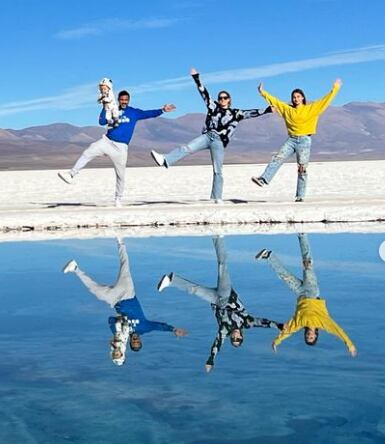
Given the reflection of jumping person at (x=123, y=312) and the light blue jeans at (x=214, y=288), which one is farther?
the light blue jeans at (x=214, y=288)

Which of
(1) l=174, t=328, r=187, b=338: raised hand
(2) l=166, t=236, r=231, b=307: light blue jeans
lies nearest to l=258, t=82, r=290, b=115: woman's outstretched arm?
(2) l=166, t=236, r=231, b=307: light blue jeans

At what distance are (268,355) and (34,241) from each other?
5.58 metres

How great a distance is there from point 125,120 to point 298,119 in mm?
2231

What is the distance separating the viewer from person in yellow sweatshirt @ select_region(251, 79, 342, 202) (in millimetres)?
11430

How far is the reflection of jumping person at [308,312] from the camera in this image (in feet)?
14.0

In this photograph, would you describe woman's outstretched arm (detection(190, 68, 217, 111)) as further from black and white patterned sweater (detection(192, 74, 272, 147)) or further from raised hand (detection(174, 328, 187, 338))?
raised hand (detection(174, 328, 187, 338))

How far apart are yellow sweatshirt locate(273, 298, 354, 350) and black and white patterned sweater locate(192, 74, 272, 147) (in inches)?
240

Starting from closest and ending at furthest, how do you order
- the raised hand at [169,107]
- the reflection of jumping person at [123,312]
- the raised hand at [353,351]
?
the raised hand at [353,351] → the reflection of jumping person at [123,312] → the raised hand at [169,107]

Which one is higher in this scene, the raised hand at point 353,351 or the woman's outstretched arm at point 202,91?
the woman's outstretched arm at point 202,91

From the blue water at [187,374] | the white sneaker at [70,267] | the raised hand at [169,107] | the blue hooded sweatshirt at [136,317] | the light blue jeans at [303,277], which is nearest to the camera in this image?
the blue water at [187,374]

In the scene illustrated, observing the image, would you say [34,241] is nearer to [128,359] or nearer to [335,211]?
[335,211]

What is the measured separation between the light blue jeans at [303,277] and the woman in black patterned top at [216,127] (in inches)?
137

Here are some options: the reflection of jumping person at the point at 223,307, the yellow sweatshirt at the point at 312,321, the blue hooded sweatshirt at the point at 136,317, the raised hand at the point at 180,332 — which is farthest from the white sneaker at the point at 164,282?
the raised hand at the point at 180,332

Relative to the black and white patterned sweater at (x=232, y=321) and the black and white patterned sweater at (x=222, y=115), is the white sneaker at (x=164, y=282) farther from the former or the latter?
the black and white patterned sweater at (x=222, y=115)
